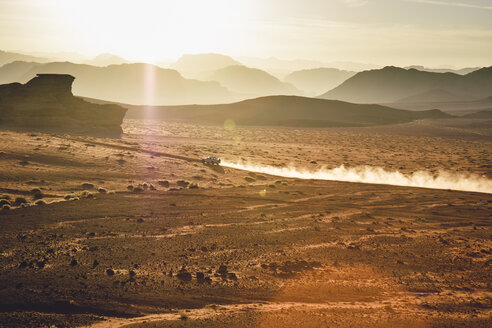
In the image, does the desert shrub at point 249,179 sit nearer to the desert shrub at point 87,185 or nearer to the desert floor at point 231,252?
the desert floor at point 231,252

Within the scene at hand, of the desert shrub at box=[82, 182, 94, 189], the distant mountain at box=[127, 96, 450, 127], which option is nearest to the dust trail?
the desert shrub at box=[82, 182, 94, 189]

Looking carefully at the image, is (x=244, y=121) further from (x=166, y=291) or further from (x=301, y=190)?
(x=166, y=291)

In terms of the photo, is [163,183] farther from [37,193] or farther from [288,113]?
[288,113]

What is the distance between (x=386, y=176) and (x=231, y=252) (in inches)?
1060

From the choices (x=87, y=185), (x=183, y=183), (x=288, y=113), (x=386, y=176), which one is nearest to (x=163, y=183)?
(x=183, y=183)

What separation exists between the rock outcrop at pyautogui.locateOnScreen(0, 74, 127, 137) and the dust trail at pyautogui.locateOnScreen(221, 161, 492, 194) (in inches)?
1149

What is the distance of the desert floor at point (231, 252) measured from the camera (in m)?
11.2

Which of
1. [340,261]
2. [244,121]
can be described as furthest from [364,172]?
[244,121]

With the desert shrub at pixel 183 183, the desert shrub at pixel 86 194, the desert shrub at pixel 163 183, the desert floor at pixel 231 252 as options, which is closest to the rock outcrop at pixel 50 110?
the desert floor at pixel 231 252

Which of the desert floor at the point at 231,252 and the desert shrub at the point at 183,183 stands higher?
the desert shrub at the point at 183,183

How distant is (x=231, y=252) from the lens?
15836 mm

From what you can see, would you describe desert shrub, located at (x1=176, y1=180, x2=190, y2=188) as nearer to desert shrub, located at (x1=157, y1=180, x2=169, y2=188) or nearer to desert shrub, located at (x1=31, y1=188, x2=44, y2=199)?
desert shrub, located at (x1=157, y1=180, x2=169, y2=188)

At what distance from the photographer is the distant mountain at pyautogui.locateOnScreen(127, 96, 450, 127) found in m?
124

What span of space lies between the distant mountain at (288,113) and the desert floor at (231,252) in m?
92.8
